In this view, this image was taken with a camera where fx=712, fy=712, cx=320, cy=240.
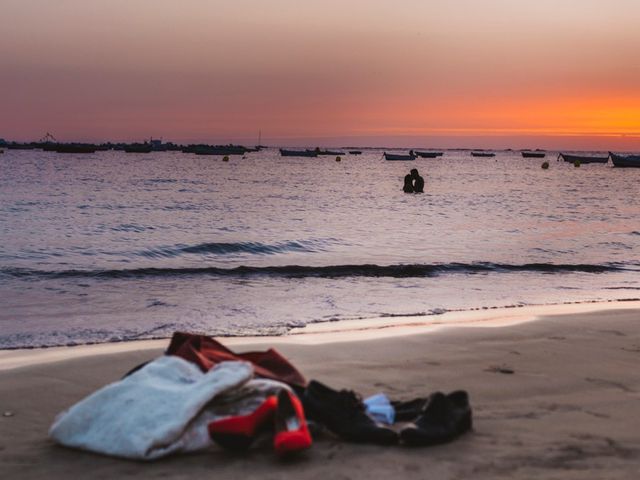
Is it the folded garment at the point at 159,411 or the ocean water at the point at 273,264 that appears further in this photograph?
the ocean water at the point at 273,264

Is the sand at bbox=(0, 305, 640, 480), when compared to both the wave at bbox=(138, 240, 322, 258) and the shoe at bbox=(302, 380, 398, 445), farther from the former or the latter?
the wave at bbox=(138, 240, 322, 258)

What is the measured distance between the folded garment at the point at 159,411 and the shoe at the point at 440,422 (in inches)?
32.0

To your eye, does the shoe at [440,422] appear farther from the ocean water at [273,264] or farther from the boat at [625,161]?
the boat at [625,161]

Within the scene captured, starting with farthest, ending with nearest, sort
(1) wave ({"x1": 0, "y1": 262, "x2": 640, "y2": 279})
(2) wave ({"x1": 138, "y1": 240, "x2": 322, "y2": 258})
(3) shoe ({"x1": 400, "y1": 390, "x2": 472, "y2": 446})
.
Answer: (2) wave ({"x1": 138, "y1": 240, "x2": 322, "y2": 258}) < (1) wave ({"x1": 0, "y1": 262, "x2": 640, "y2": 279}) < (3) shoe ({"x1": 400, "y1": 390, "x2": 472, "y2": 446})

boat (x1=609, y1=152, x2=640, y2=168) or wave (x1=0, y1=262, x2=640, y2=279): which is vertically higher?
boat (x1=609, y1=152, x2=640, y2=168)

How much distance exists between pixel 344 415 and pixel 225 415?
0.69m

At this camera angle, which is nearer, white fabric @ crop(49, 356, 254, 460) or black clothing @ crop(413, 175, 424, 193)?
white fabric @ crop(49, 356, 254, 460)

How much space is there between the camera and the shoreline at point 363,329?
7.01 meters

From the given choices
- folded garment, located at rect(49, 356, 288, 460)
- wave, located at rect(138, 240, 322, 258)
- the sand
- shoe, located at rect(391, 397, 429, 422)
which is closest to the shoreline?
the sand

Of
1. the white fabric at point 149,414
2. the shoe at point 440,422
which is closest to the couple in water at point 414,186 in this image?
the shoe at point 440,422

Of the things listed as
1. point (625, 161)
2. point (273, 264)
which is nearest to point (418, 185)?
point (273, 264)

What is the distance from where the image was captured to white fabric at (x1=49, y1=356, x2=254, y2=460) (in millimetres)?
3838

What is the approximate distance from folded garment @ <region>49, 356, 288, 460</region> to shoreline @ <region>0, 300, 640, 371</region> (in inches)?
101

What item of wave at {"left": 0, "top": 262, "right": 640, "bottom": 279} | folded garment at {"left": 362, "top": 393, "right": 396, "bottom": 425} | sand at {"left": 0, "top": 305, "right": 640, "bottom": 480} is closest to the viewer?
sand at {"left": 0, "top": 305, "right": 640, "bottom": 480}
